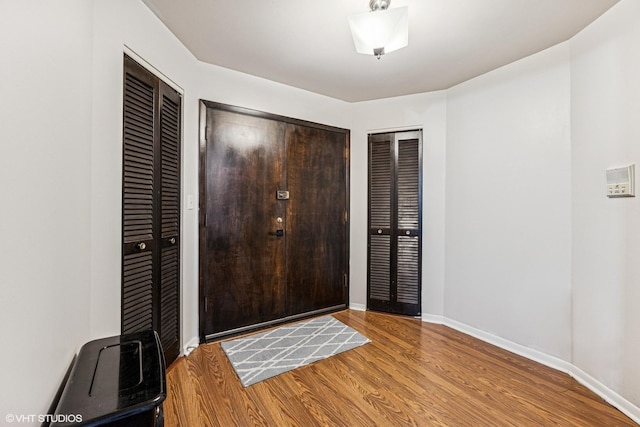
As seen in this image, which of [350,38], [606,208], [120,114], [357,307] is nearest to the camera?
[120,114]

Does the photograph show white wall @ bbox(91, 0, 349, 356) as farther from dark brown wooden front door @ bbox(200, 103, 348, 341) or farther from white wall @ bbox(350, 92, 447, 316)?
white wall @ bbox(350, 92, 447, 316)

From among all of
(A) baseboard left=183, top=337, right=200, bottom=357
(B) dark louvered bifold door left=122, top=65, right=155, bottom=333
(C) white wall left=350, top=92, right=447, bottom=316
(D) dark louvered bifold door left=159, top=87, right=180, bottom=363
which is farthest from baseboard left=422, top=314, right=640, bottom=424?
(B) dark louvered bifold door left=122, top=65, right=155, bottom=333

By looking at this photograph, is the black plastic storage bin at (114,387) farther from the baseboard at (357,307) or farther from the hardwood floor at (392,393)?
the baseboard at (357,307)

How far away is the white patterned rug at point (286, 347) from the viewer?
2.13m

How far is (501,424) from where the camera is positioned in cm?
159

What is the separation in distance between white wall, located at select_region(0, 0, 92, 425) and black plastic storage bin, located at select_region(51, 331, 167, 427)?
2.5 inches

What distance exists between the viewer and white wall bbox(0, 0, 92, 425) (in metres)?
0.69

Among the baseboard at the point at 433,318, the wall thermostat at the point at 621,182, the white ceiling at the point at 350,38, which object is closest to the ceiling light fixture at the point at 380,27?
the white ceiling at the point at 350,38

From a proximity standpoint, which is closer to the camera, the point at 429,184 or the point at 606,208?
the point at 606,208

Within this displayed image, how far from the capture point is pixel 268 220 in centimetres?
282

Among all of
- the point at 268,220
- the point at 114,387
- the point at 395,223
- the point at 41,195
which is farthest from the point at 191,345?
the point at 395,223

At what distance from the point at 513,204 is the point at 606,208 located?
0.63 metres

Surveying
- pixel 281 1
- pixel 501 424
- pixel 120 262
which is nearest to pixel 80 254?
pixel 120 262

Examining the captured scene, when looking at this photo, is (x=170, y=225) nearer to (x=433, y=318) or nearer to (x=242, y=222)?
(x=242, y=222)
